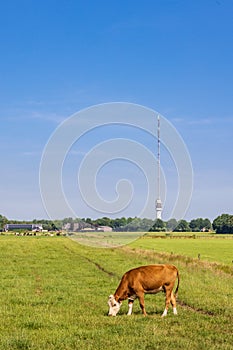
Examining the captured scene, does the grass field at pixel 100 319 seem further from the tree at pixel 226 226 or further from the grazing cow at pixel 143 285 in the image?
the tree at pixel 226 226

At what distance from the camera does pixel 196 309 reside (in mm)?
17281

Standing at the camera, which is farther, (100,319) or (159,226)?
(159,226)

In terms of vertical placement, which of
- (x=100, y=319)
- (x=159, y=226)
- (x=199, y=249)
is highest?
Result: (x=159, y=226)

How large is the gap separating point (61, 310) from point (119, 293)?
197 cm

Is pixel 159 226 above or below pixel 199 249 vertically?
above

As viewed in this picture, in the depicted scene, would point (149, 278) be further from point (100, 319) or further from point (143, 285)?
point (100, 319)

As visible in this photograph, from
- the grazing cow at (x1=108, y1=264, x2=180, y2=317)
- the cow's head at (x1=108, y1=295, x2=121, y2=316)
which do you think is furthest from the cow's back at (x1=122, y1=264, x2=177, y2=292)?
the cow's head at (x1=108, y1=295, x2=121, y2=316)

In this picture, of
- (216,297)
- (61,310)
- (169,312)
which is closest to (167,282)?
(169,312)

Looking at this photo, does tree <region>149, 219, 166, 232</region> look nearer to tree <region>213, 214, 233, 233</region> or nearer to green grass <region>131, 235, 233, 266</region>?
green grass <region>131, 235, 233, 266</region>

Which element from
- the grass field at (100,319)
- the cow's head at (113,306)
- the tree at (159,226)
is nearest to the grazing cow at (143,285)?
the cow's head at (113,306)

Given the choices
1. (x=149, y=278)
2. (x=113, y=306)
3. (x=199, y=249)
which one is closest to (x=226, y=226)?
(x=199, y=249)

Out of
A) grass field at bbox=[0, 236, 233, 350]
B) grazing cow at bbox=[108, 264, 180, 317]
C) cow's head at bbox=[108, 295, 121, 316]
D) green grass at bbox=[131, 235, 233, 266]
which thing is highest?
green grass at bbox=[131, 235, 233, 266]

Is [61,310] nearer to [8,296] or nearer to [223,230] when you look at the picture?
[8,296]

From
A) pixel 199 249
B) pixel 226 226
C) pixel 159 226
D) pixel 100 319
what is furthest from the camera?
pixel 226 226
